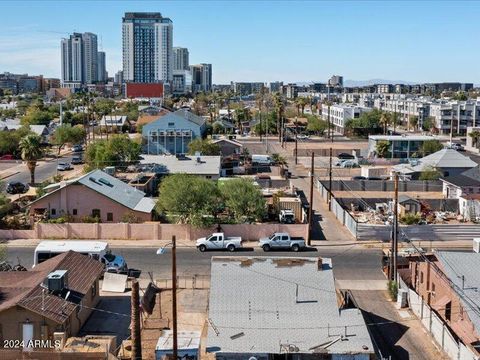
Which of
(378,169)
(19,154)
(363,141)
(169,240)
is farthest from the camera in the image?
(363,141)

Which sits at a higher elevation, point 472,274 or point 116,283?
point 472,274

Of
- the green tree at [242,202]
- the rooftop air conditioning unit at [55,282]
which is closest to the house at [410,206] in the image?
the green tree at [242,202]

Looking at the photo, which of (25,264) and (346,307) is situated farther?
(25,264)

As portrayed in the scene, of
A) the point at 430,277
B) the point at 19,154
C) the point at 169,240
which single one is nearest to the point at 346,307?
the point at 430,277

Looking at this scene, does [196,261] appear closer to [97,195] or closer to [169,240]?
[169,240]

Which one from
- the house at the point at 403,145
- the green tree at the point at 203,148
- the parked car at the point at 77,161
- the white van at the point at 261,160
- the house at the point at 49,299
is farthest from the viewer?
the house at the point at 403,145

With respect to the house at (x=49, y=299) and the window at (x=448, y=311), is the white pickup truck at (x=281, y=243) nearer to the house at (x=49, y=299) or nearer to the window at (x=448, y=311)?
the house at (x=49, y=299)
